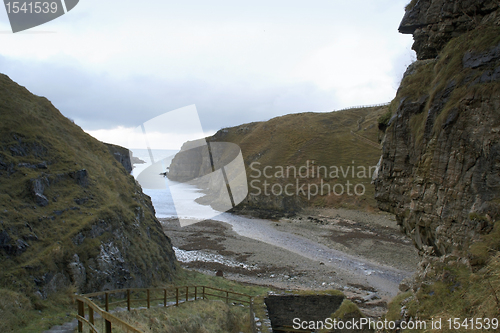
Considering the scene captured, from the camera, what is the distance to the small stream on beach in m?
25.0

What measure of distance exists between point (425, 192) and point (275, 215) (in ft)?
141

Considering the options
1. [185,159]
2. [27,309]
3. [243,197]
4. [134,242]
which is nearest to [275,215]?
[243,197]

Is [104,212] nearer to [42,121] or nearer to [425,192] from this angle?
[42,121]

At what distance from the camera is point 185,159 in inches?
5089

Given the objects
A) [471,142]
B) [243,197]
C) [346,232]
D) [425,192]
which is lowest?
[346,232]

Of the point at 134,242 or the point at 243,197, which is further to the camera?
the point at 243,197

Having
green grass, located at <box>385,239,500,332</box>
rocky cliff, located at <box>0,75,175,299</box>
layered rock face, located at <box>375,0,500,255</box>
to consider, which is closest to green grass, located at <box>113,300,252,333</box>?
rocky cliff, located at <box>0,75,175,299</box>

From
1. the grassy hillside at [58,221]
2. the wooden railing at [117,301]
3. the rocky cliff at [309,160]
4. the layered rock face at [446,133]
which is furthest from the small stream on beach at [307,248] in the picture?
the grassy hillside at [58,221]

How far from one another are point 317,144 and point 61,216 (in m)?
72.6

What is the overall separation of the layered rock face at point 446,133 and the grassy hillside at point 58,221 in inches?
518

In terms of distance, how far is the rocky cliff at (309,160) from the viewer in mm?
61031

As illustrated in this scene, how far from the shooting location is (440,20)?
15.3 meters

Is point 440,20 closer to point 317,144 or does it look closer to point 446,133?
point 446,133

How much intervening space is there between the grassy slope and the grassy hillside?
47.2 m
